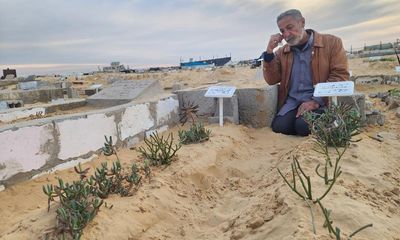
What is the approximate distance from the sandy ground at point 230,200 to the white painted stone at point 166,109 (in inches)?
44.9

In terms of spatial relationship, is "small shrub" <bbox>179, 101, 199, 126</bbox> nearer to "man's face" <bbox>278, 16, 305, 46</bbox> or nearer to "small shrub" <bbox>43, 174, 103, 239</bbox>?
"man's face" <bbox>278, 16, 305, 46</bbox>

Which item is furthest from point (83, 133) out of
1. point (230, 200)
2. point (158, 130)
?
point (230, 200)

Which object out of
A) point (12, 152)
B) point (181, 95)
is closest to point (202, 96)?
point (181, 95)

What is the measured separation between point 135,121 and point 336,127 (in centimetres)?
254

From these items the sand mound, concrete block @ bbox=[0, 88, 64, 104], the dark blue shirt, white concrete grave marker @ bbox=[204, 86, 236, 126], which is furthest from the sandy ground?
concrete block @ bbox=[0, 88, 64, 104]

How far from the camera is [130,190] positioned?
2.91m

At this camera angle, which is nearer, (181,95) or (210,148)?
(210,148)

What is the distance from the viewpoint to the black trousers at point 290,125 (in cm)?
496

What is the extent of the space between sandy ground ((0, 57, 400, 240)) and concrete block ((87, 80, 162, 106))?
6.22ft

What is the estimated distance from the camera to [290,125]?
515 centimetres

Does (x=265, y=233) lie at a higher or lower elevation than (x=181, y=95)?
lower

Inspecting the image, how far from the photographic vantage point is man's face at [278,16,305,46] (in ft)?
16.6

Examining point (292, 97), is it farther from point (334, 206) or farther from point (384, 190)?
point (334, 206)

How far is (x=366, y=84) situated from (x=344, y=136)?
8435 millimetres
